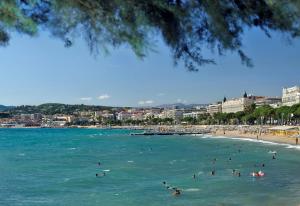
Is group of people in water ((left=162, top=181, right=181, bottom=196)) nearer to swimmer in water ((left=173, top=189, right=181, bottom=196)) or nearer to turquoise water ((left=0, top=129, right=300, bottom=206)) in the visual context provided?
swimmer in water ((left=173, top=189, right=181, bottom=196))

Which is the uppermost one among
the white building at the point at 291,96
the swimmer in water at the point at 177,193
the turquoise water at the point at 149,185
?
the white building at the point at 291,96

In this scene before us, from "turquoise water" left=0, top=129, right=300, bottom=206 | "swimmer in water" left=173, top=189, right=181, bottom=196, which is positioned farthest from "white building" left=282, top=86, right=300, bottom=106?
"swimmer in water" left=173, top=189, right=181, bottom=196

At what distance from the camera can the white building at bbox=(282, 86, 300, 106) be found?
471 ft

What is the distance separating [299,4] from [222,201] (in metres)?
18.8

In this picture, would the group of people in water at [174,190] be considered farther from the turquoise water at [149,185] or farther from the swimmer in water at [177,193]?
the turquoise water at [149,185]

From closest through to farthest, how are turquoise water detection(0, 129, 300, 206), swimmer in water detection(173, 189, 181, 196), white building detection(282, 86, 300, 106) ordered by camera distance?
turquoise water detection(0, 129, 300, 206) < swimmer in water detection(173, 189, 181, 196) < white building detection(282, 86, 300, 106)

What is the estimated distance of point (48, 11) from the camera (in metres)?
5.40

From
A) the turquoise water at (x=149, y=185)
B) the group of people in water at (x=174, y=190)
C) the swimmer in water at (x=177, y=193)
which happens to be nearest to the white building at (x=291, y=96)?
the turquoise water at (x=149, y=185)

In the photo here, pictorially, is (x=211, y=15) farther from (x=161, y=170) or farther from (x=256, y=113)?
(x=256, y=113)

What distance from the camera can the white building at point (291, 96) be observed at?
143500 millimetres

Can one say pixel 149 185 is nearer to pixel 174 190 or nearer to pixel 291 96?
pixel 174 190

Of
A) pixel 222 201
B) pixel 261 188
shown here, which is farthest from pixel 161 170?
pixel 222 201

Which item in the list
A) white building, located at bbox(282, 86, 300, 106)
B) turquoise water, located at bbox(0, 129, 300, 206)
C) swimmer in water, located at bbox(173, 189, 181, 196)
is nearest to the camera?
turquoise water, located at bbox(0, 129, 300, 206)

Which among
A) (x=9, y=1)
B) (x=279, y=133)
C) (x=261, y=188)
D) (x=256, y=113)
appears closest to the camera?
(x=9, y=1)
